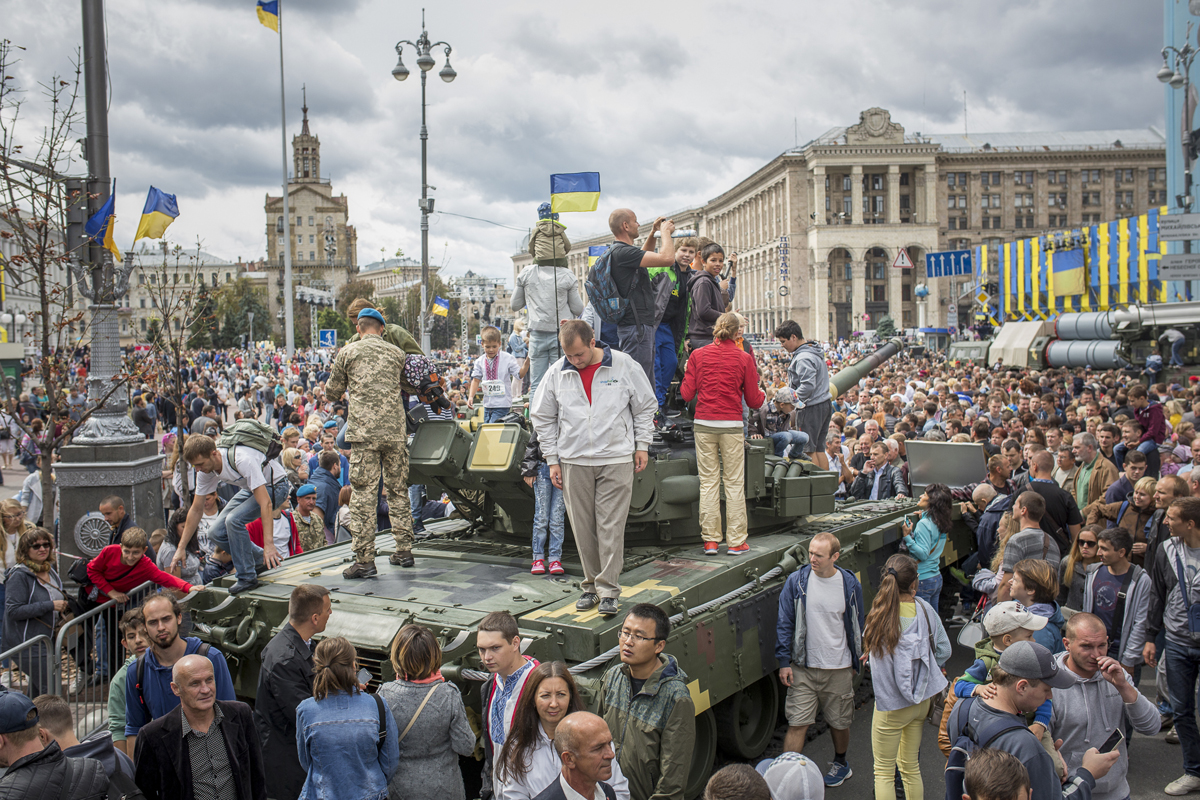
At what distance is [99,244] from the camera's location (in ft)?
34.8

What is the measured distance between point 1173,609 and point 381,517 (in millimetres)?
8229

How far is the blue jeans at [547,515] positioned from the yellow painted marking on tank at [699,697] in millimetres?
1403

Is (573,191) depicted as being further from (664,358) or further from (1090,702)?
(1090,702)

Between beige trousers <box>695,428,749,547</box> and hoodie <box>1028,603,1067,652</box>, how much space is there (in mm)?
2332

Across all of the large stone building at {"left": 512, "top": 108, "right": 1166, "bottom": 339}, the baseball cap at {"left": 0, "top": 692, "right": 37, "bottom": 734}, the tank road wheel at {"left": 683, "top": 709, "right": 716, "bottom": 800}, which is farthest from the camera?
the large stone building at {"left": 512, "top": 108, "right": 1166, "bottom": 339}

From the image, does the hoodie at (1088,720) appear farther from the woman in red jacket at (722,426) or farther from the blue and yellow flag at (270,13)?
the blue and yellow flag at (270,13)

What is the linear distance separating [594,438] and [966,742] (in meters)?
2.81

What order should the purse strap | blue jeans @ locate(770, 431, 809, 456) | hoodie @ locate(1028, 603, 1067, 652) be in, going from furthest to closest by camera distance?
blue jeans @ locate(770, 431, 809, 456) < hoodie @ locate(1028, 603, 1067, 652) < the purse strap

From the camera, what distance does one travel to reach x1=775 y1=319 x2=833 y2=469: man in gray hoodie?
32.6ft

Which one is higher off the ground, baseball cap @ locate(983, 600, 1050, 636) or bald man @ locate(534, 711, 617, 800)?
baseball cap @ locate(983, 600, 1050, 636)

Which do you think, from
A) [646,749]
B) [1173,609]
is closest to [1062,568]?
[1173,609]

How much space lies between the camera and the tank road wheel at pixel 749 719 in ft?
24.0

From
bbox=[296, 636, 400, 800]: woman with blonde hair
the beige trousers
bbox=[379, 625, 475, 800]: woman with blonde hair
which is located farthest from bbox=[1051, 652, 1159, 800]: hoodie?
bbox=[296, 636, 400, 800]: woman with blonde hair

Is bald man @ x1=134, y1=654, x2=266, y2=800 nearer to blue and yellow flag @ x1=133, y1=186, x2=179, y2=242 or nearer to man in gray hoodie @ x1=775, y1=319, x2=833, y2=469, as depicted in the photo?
man in gray hoodie @ x1=775, y1=319, x2=833, y2=469
